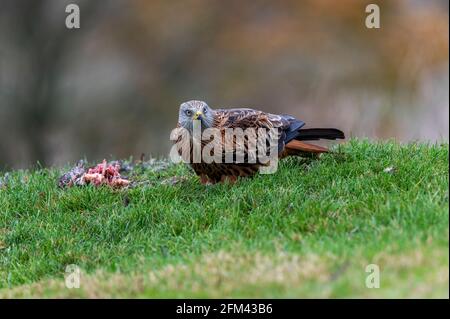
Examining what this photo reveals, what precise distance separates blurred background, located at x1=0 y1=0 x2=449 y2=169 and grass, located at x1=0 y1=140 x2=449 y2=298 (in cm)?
773

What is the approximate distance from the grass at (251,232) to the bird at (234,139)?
0.64 feet

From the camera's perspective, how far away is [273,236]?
5922mm

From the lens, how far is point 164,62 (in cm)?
1708

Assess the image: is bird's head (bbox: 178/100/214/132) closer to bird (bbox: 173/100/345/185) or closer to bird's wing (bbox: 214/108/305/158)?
bird (bbox: 173/100/345/185)

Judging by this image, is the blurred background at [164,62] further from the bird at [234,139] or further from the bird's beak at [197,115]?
the bird's beak at [197,115]

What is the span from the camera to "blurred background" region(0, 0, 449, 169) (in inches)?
634

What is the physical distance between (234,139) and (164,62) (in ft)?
31.7

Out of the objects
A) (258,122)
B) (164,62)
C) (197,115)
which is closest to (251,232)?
(197,115)

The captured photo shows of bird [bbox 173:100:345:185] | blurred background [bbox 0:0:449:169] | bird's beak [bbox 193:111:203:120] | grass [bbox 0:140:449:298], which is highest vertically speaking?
blurred background [bbox 0:0:449:169]

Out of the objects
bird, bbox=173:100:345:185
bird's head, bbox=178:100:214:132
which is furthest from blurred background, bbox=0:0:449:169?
bird's head, bbox=178:100:214:132

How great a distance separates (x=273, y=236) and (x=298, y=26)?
11348 millimetres

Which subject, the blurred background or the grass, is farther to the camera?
the blurred background

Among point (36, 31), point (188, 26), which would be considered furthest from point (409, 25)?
point (36, 31)

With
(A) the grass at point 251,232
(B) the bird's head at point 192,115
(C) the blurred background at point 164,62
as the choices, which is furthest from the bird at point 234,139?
(C) the blurred background at point 164,62
